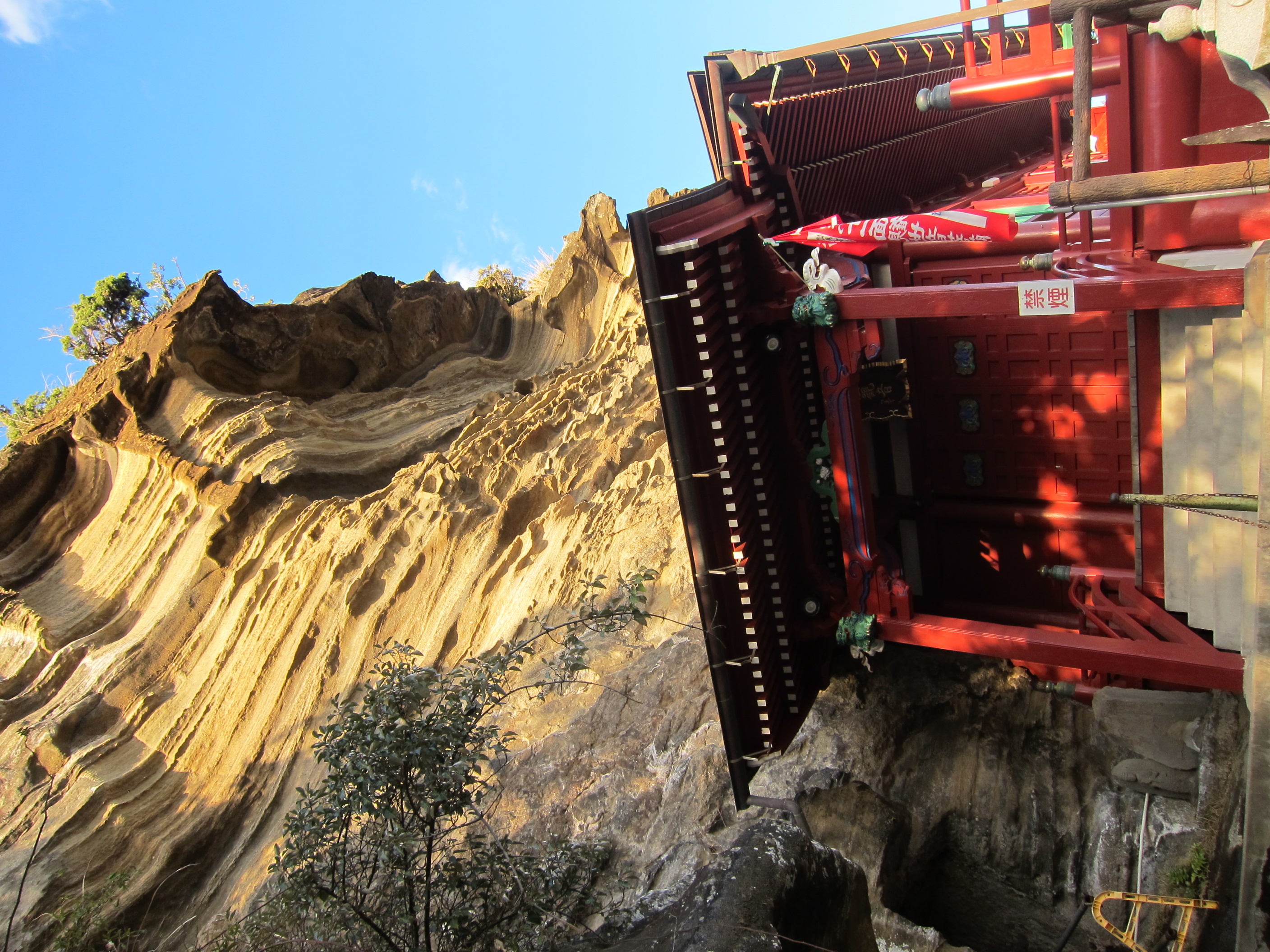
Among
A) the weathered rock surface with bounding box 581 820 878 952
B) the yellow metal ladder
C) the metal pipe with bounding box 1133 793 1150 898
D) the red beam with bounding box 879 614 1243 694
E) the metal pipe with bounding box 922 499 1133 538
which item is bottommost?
the metal pipe with bounding box 1133 793 1150 898

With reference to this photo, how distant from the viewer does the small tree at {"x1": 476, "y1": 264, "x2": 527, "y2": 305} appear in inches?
749

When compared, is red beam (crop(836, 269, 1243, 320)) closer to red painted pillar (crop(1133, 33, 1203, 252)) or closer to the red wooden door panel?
red painted pillar (crop(1133, 33, 1203, 252))

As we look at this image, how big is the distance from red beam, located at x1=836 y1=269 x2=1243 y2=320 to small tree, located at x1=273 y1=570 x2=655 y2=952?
3.47 m

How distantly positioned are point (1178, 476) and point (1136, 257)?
4.79 ft

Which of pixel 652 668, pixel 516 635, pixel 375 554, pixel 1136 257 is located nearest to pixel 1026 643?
pixel 1136 257

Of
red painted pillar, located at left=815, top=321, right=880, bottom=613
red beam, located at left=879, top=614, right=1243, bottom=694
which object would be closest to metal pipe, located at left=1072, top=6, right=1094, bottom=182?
red painted pillar, located at left=815, top=321, right=880, bottom=613

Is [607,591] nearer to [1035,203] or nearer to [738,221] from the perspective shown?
[738,221]

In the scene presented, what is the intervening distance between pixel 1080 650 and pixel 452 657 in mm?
6391

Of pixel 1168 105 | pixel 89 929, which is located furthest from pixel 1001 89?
pixel 89 929

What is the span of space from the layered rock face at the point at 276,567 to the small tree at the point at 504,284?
3.65 meters

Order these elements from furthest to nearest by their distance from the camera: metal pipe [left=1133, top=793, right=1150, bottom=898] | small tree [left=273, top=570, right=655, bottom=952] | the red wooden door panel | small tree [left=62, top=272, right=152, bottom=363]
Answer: small tree [left=62, top=272, right=152, bottom=363], the red wooden door panel, metal pipe [left=1133, top=793, right=1150, bottom=898], small tree [left=273, top=570, right=655, bottom=952]

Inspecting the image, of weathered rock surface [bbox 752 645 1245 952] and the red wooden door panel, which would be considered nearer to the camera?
weathered rock surface [bbox 752 645 1245 952]

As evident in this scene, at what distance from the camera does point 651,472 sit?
Answer: 10.7 metres

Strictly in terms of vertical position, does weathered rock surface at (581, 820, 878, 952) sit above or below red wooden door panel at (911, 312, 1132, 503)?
below
